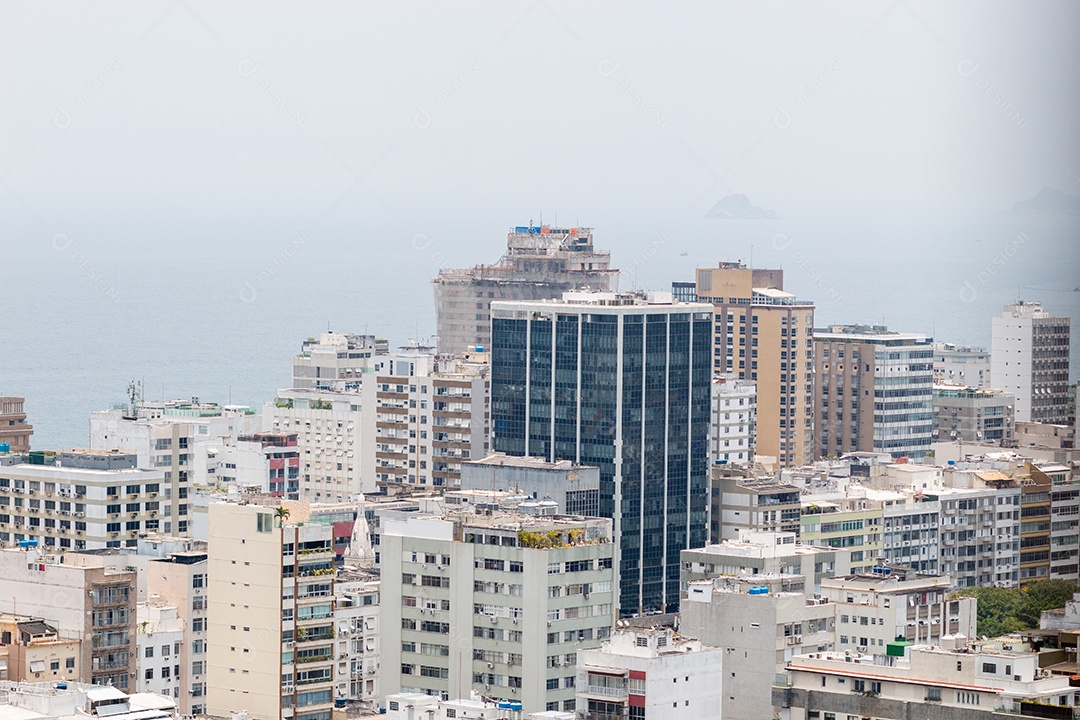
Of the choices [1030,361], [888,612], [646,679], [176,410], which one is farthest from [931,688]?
[1030,361]

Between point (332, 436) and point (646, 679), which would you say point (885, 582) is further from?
point (332, 436)

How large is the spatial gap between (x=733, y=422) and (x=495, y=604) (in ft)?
68.0

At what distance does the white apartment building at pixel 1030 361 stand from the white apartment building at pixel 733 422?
6.00m

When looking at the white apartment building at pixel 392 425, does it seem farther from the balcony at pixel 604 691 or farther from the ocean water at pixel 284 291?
the balcony at pixel 604 691

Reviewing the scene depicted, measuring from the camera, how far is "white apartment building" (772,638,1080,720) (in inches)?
1071

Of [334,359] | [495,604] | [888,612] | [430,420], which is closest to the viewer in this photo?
[495,604]

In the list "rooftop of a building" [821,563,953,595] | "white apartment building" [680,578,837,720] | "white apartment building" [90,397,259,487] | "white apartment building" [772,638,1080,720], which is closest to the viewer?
"white apartment building" [772,638,1080,720]

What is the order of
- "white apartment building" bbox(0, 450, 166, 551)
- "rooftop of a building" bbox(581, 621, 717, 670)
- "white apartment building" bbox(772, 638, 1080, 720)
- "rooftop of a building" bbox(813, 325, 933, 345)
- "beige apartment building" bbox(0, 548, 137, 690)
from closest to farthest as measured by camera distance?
1. "white apartment building" bbox(772, 638, 1080, 720)
2. "rooftop of a building" bbox(581, 621, 717, 670)
3. "beige apartment building" bbox(0, 548, 137, 690)
4. "white apartment building" bbox(0, 450, 166, 551)
5. "rooftop of a building" bbox(813, 325, 933, 345)

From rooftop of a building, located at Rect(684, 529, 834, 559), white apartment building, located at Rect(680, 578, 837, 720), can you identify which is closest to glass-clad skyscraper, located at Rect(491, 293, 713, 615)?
rooftop of a building, located at Rect(684, 529, 834, 559)

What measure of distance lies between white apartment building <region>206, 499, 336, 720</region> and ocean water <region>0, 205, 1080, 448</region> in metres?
26.5

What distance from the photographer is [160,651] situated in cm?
3231

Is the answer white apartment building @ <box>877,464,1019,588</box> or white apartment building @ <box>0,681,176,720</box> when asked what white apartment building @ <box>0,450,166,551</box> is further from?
white apartment building @ <box>877,464,1019,588</box>

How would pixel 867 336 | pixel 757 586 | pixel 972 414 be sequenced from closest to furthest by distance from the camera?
pixel 757 586, pixel 972 414, pixel 867 336

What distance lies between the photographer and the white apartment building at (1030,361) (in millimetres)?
55062
